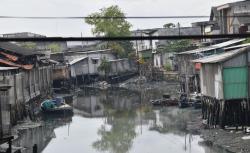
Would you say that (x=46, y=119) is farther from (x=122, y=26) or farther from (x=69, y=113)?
(x=122, y=26)

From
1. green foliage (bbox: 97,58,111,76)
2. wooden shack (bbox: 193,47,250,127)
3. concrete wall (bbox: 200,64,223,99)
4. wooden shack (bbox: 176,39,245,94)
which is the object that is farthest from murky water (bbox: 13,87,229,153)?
green foliage (bbox: 97,58,111,76)

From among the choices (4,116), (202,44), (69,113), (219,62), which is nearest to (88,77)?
(202,44)

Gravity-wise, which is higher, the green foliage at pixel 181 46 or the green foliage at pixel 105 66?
the green foliage at pixel 181 46

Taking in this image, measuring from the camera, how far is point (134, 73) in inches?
2948

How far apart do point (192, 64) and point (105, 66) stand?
93.6 feet

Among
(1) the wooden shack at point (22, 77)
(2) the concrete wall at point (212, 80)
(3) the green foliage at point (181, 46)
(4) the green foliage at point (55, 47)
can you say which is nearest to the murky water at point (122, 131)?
(1) the wooden shack at point (22, 77)

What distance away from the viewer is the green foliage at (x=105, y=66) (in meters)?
71.1

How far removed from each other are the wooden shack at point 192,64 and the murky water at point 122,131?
4.03m

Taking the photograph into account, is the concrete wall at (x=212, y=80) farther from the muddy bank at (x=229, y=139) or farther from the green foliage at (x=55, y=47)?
the green foliage at (x=55, y=47)

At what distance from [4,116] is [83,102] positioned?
31.8 metres

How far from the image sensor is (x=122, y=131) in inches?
1280

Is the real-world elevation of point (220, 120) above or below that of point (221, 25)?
below

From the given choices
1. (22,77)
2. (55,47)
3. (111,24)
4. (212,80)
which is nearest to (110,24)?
(111,24)

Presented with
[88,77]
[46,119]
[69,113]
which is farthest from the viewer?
[88,77]
